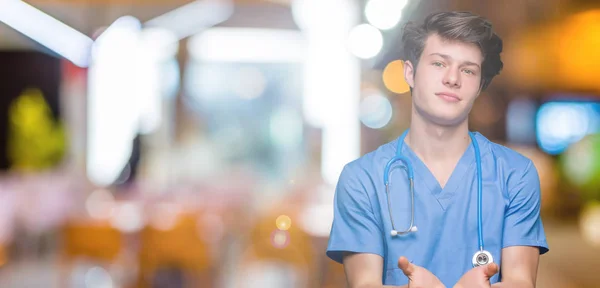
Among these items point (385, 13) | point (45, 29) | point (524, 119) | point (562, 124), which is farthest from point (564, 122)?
point (385, 13)

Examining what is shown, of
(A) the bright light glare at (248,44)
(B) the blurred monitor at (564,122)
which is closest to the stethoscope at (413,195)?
(A) the bright light glare at (248,44)

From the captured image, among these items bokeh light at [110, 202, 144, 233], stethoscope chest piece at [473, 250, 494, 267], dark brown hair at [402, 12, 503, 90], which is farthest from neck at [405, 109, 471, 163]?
bokeh light at [110, 202, 144, 233]

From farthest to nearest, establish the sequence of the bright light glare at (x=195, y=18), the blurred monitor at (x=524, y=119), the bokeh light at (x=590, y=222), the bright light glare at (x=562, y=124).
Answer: the bokeh light at (x=590, y=222), the bright light glare at (x=562, y=124), the blurred monitor at (x=524, y=119), the bright light glare at (x=195, y=18)

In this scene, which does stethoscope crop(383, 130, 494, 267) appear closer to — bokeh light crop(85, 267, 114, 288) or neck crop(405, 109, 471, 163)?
neck crop(405, 109, 471, 163)

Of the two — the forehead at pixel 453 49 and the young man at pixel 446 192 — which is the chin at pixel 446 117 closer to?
the young man at pixel 446 192

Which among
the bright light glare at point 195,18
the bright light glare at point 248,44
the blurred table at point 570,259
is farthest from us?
the bright light glare at point 195,18

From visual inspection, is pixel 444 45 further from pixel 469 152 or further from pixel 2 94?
pixel 2 94

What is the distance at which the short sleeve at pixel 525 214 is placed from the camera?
1.47 metres

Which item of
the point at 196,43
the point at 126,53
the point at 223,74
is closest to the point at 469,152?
the point at 126,53

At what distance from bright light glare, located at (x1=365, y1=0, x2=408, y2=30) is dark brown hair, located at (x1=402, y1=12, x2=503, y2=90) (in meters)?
0.32

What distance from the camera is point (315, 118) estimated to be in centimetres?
358

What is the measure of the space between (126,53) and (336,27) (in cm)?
198

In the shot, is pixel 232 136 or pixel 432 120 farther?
pixel 232 136

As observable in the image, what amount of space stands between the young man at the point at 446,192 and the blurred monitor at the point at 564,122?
21.8 feet
